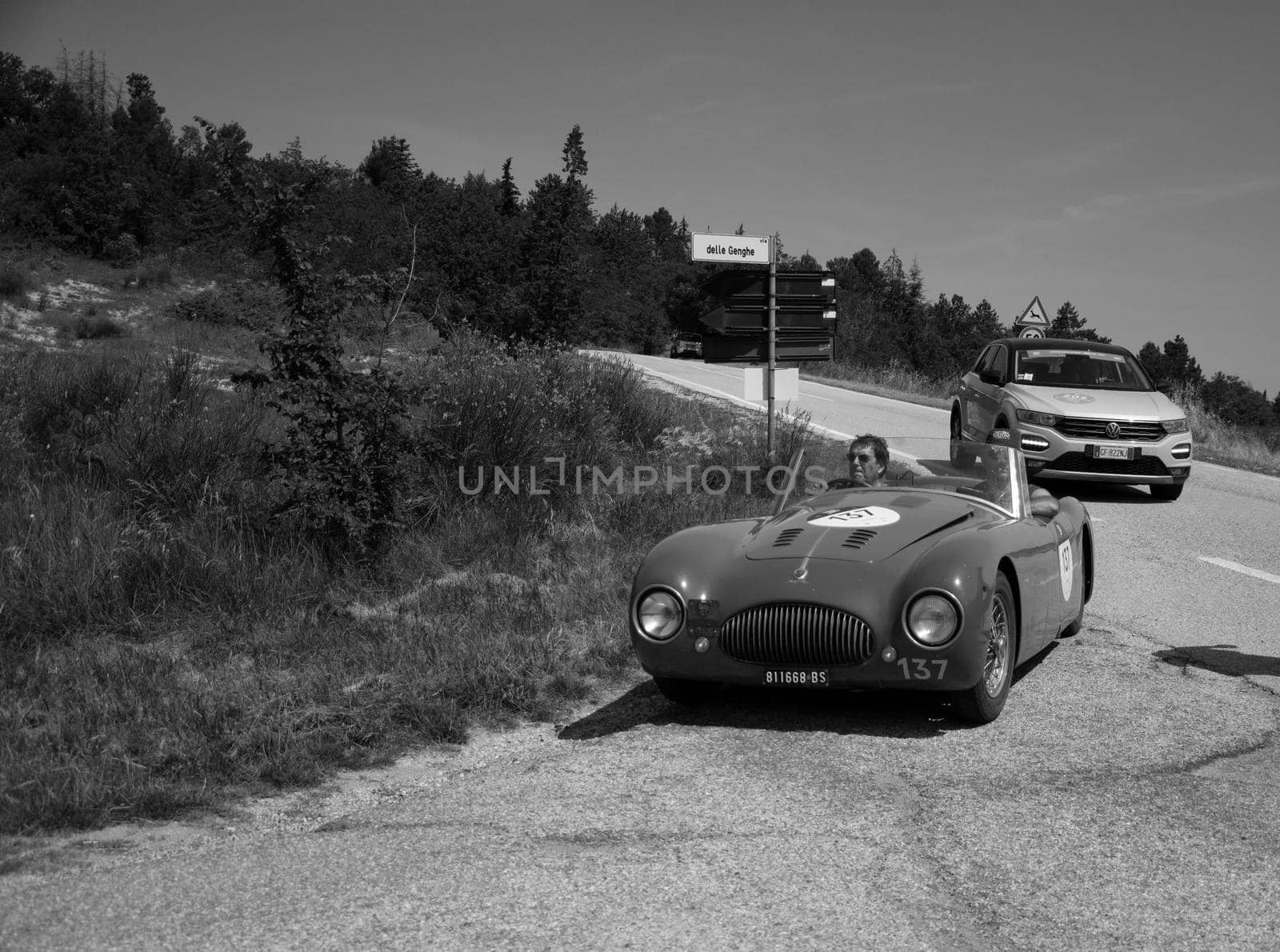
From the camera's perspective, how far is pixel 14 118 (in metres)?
63.3

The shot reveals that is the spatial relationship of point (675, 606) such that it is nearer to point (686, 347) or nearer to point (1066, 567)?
point (1066, 567)

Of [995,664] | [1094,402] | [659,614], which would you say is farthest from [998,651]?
[1094,402]

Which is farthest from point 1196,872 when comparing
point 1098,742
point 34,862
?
point 34,862

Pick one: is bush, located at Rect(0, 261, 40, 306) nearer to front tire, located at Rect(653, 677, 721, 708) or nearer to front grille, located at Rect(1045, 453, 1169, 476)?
front grille, located at Rect(1045, 453, 1169, 476)

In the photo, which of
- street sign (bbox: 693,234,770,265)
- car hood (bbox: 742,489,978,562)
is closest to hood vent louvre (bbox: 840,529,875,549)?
car hood (bbox: 742,489,978,562)

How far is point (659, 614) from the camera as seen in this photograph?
614 cm

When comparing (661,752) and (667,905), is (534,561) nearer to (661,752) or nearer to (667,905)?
(661,752)

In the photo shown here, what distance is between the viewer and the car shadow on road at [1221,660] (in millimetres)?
7281

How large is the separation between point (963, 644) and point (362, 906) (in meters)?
2.91

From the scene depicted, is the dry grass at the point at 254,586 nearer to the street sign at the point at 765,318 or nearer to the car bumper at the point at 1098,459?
the street sign at the point at 765,318

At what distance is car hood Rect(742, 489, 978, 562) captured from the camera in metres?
6.16

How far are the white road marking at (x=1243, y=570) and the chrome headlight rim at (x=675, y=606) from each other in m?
6.30

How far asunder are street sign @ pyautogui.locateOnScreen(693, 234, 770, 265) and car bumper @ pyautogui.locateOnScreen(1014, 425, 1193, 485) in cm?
372

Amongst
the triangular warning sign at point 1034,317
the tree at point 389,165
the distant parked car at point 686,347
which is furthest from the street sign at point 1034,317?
the tree at point 389,165
